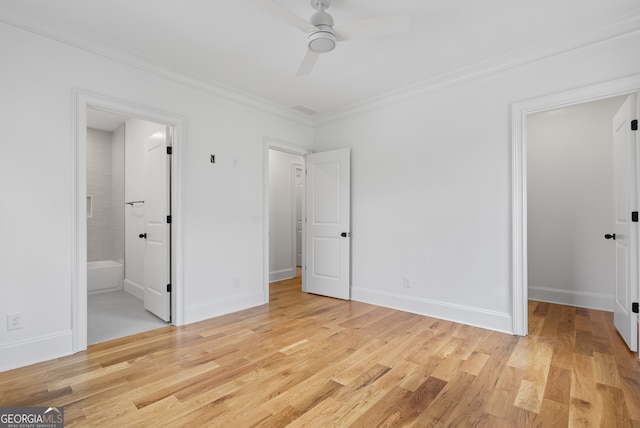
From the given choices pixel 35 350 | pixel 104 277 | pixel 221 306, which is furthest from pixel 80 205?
pixel 104 277

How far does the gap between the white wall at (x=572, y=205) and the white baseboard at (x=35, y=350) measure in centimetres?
536

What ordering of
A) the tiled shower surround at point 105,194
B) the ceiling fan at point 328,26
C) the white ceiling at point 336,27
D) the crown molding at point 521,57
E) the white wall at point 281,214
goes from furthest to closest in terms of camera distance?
the white wall at point 281,214 → the tiled shower surround at point 105,194 → the crown molding at point 521,57 → the white ceiling at point 336,27 → the ceiling fan at point 328,26

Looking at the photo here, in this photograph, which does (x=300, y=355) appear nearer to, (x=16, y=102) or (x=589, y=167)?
(x=16, y=102)

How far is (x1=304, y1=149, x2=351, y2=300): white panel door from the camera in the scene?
4.48 meters

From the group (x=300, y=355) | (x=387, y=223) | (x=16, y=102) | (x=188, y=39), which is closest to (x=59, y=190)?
(x=16, y=102)

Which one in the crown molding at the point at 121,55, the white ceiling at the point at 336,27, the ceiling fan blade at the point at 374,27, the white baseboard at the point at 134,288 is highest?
the white ceiling at the point at 336,27

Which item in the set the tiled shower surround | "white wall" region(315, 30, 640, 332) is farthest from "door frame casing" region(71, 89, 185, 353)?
"white wall" region(315, 30, 640, 332)

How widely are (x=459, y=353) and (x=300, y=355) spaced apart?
53.4 inches

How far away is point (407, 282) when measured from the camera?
3914 millimetres

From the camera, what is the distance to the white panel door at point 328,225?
14.7 ft

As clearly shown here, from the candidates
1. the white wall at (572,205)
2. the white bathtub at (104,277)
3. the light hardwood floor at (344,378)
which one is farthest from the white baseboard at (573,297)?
the white bathtub at (104,277)

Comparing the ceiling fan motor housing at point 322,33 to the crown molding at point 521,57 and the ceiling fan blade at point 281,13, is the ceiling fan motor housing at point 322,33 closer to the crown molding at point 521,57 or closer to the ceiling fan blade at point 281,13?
the ceiling fan blade at point 281,13

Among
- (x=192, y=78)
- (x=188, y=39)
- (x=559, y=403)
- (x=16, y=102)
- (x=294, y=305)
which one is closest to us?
(x=559, y=403)

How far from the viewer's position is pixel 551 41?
2.85 meters
